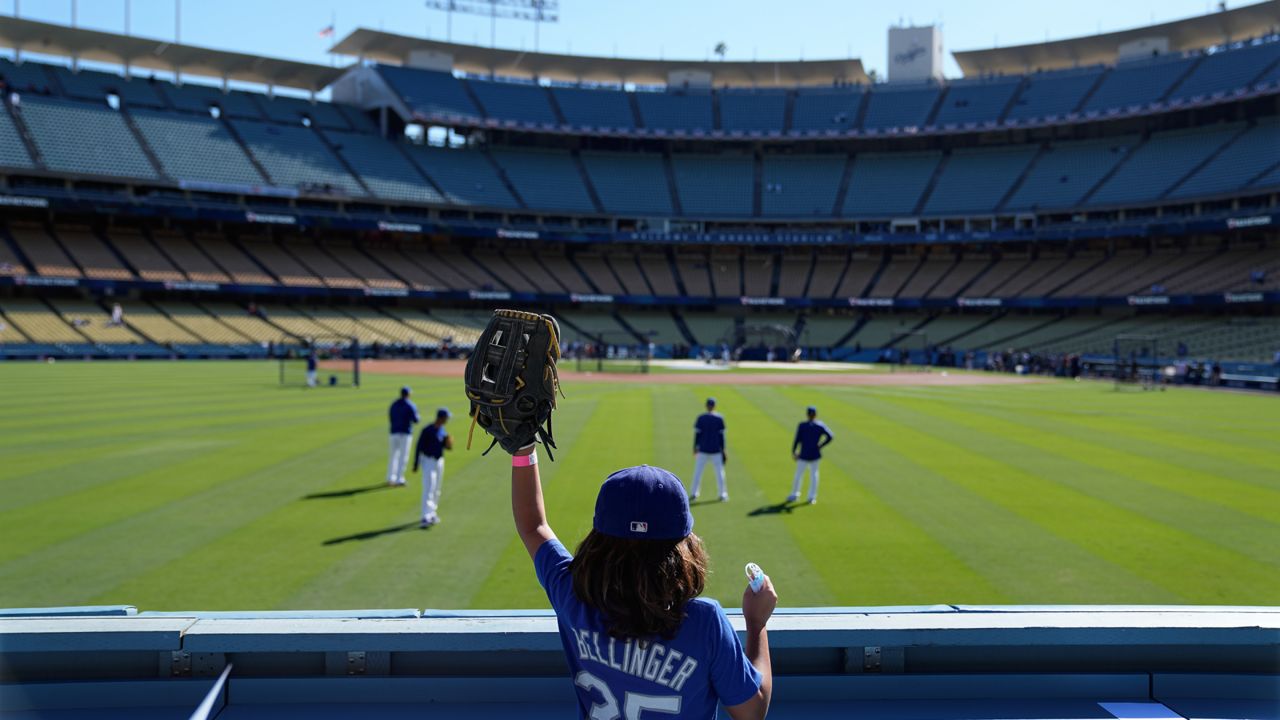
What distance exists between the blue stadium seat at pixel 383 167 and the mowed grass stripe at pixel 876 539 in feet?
202

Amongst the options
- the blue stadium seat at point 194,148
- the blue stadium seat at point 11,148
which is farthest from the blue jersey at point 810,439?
the blue stadium seat at point 11,148

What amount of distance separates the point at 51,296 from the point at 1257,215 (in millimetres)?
84753

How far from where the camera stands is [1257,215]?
5647cm

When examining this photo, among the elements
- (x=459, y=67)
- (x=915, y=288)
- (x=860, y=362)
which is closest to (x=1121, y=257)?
(x=915, y=288)

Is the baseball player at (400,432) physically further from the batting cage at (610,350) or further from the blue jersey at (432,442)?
the batting cage at (610,350)

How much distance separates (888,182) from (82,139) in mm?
68381

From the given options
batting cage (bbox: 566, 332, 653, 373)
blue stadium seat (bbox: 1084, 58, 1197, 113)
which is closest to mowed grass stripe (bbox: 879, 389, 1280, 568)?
batting cage (bbox: 566, 332, 653, 373)

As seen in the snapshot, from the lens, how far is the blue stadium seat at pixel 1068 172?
230 ft

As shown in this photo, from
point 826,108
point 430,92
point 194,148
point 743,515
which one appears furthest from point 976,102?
point 743,515

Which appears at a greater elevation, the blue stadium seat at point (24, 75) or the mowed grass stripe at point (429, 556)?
the blue stadium seat at point (24, 75)

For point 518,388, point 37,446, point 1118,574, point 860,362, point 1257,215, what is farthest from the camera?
point 860,362

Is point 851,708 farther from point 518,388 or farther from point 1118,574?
point 1118,574

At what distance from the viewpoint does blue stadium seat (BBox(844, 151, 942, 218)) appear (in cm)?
7681

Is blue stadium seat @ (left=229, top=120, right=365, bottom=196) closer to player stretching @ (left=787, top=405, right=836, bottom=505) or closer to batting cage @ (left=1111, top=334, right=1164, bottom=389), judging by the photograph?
batting cage @ (left=1111, top=334, right=1164, bottom=389)
